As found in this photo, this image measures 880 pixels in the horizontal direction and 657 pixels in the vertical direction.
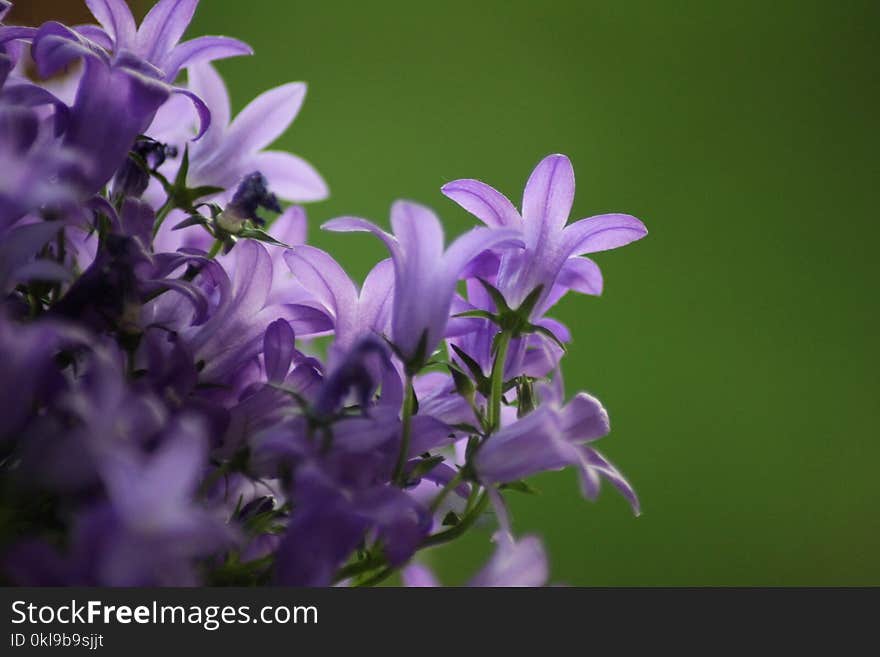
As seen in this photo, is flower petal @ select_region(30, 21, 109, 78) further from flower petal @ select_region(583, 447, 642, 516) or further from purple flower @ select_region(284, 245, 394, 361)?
flower petal @ select_region(583, 447, 642, 516)

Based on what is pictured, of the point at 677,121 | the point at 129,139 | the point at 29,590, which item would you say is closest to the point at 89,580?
the point at 29,590

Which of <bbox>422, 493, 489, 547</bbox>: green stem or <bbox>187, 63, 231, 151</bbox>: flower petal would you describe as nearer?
<bbox>422, 493, 489, 547</bbox>: green stem

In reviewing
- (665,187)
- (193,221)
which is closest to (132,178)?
(193,221)

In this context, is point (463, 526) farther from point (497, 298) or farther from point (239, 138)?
point (239, 138)

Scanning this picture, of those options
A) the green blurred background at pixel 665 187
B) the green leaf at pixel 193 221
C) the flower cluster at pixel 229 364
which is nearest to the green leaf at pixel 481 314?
the flower cluster at pixel 229 364

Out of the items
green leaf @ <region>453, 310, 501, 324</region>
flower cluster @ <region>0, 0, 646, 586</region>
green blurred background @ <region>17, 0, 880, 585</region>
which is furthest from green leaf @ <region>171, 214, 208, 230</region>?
green blurred background @ <region>17, 0, 880, 585</region>

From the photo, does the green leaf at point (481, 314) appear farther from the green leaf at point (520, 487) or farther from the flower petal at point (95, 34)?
the flower petal at point (95, 34)

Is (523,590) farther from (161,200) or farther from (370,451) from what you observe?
(161,200)
